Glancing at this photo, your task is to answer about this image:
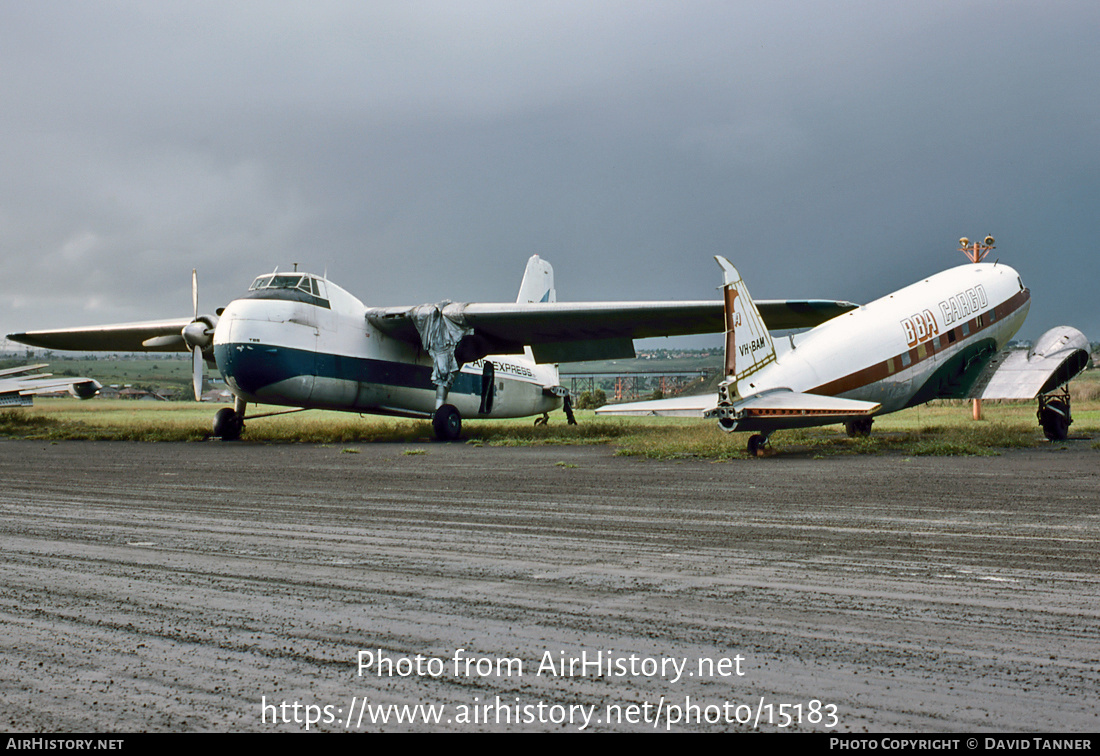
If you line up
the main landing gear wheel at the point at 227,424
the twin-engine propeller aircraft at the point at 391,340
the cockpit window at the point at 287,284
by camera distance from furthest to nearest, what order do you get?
the main landing gear wheel at the point at 227,424
the cockpit window at the point at 287,284
the twin-engine propeller aircraft at the point at 391,340

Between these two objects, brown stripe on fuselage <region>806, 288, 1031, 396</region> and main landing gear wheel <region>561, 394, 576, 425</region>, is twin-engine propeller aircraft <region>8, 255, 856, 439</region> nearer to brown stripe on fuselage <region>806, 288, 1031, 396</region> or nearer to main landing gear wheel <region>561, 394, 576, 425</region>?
brown stripe on fuselage <region>806, 288, 1031, 396</region>

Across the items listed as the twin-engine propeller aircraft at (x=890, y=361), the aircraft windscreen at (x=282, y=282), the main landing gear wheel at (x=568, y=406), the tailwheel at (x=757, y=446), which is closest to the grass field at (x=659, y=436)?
the tailwheel at (x=757, y=446)

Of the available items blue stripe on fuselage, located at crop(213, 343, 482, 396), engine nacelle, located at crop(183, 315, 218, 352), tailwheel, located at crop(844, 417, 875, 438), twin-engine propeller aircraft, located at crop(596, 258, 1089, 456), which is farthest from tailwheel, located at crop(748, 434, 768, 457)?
engine nacelle, located at crop(183, 315, 218, 352)

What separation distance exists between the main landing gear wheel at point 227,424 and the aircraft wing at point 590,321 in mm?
5889

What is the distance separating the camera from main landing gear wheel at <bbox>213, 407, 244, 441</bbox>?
2741 cm

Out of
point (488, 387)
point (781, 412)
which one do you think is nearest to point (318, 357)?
point (488, 387)

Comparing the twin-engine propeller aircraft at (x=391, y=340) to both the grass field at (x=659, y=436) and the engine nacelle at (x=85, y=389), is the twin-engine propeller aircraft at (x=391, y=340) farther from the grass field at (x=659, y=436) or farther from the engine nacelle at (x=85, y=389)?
the engine nacelle at (x=85, y=389)

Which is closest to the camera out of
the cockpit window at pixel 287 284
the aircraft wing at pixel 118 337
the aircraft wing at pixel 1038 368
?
the aircraft wing at pixel 1038 368

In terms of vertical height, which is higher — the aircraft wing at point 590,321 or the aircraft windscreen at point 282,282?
the aircraft windscreen at point 282,282

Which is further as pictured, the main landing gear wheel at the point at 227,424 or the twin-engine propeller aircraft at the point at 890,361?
the main landing gear wheel at the point at 227,424

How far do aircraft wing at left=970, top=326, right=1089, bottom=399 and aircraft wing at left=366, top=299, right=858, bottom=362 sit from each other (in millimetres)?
3937

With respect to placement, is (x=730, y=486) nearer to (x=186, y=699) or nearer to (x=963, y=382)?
(x=186, y=699)

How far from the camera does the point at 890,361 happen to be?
19.1m

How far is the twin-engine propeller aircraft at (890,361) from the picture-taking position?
16.2 meters
